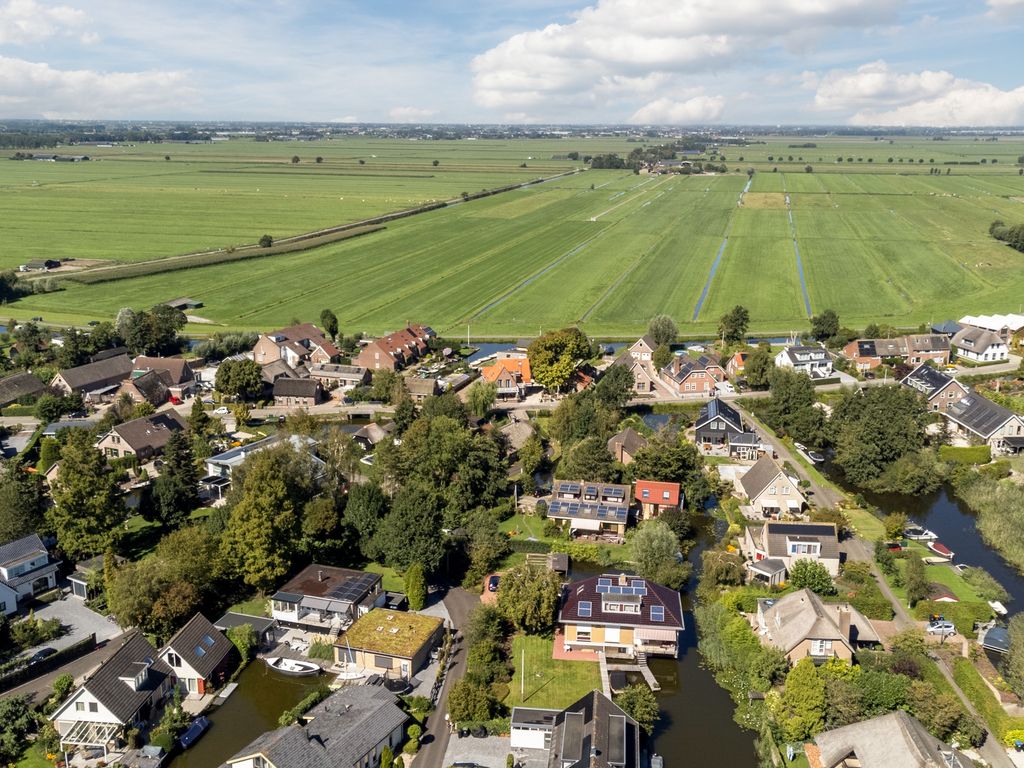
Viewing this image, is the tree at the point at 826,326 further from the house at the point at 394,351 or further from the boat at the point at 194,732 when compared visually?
the boat at the point at 194,732

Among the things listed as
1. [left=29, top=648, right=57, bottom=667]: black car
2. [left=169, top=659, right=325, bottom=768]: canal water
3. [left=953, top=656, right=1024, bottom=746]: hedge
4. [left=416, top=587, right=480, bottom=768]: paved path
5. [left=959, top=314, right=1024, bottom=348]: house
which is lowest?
[left=169, top=659, right=325, bottom=768]: canal water

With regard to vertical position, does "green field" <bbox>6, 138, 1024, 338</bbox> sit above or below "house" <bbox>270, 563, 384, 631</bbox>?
above

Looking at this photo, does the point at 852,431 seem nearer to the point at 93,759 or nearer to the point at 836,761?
the point at 836,761

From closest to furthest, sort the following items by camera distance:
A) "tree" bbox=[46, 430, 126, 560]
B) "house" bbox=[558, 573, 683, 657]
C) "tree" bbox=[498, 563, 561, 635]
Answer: "house" bbox=[558, 573, 683, 657] < "tree" bbox=[498, 563, 561, 635] < "tree" bbox=[46, 430, 126, 560]

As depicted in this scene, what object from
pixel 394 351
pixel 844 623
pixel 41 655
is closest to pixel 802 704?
pixel 844 623

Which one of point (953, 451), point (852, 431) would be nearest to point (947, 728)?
point (852, 431)

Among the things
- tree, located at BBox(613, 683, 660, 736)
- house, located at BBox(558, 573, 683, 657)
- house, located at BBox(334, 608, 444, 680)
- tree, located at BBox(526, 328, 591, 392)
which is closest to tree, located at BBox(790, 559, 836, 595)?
house, located at BBox(558, 573, 683, 657)

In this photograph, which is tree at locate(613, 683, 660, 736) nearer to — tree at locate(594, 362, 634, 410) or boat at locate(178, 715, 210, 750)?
boat at locate(178, 715, 210, 750)

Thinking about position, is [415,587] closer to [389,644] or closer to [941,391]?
[389,644]
